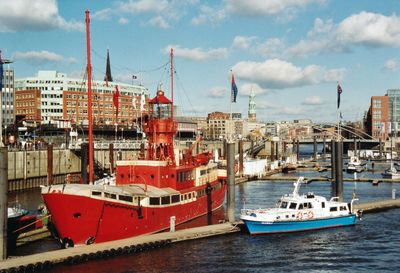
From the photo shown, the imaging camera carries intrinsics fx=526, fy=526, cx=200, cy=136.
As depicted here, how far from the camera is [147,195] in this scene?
46781mm

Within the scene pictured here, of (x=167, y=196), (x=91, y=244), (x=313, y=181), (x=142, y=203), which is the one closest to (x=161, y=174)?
(x=167, y=196)

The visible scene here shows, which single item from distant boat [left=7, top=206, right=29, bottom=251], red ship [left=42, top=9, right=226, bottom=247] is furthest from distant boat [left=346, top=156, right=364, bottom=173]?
distant boat [left=7, top=206, right=29, bottom=251]

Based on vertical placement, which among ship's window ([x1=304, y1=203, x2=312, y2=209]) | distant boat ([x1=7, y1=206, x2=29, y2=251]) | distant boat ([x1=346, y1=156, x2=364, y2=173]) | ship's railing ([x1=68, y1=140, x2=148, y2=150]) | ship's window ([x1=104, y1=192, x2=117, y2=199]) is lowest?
distant boat ([x1=7, y1=206, x2=29, y2=251])

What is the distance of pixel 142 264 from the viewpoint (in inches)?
A: 1561

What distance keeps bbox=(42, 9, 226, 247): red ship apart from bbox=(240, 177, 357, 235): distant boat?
767cm

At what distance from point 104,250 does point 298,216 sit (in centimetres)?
2012

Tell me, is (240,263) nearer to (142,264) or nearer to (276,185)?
(142,264)

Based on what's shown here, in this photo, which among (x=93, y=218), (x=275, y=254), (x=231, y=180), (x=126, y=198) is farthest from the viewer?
(x=231, y=180)

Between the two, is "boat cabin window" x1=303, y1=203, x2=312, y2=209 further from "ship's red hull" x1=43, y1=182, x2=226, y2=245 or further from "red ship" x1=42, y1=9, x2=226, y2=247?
"ship's red hull" x1=43, y1=182, x2=226, y2=245

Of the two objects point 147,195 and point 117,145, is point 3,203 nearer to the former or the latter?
point 147,195

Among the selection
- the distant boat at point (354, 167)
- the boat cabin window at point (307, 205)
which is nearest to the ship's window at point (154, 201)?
the boat cabin window at point (307, 205)

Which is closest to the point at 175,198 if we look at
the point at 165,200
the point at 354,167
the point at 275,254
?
the point at 165,200

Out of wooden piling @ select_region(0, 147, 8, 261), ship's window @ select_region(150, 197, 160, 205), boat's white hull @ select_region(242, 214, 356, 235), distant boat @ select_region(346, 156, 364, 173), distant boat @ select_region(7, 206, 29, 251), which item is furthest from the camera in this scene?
distant boat @ select_region(346, 156, 364, 173)

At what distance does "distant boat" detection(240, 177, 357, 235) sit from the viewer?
49781mm
